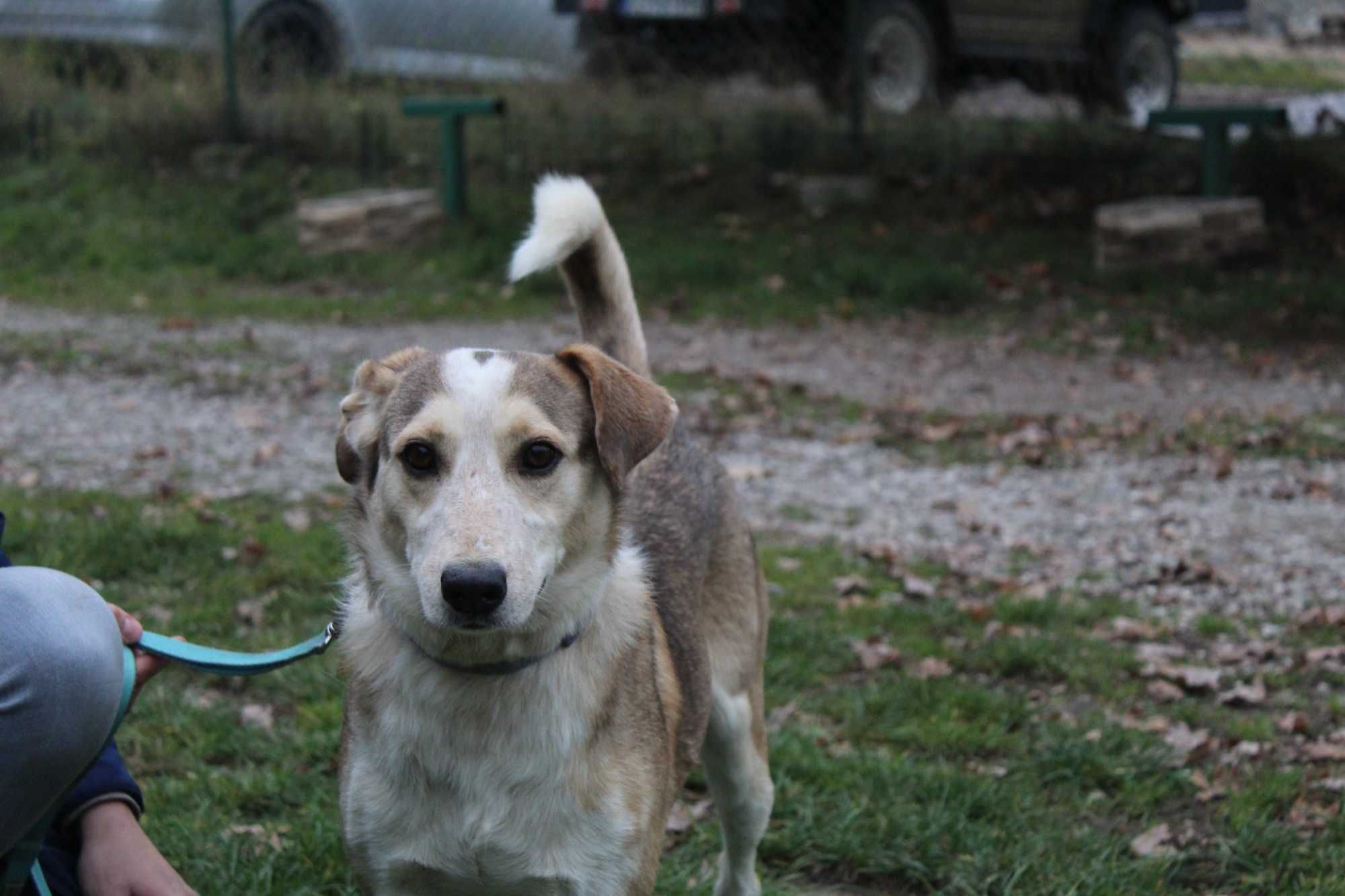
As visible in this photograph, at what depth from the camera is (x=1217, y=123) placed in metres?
9.94

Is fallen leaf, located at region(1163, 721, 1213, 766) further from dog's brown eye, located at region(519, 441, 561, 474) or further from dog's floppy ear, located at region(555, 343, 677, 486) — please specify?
dog's brown eye, located at region(519, 441, 561, 474)

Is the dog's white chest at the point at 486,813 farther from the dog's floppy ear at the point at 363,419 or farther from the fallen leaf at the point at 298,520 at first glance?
the fallen leaf at the point at 298,520

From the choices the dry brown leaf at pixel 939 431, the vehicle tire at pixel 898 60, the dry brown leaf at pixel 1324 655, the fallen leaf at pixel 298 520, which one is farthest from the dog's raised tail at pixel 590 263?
the vehicle tire at pixel 898 60

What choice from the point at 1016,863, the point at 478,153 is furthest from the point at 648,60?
the point at 1016,863

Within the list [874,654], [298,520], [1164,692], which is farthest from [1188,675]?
[298,520]

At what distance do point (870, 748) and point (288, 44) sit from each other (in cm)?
995

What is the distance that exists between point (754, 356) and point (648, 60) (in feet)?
12.7

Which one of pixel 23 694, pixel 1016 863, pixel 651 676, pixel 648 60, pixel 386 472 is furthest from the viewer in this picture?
pixel 648 60

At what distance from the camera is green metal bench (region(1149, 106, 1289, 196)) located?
9805mm

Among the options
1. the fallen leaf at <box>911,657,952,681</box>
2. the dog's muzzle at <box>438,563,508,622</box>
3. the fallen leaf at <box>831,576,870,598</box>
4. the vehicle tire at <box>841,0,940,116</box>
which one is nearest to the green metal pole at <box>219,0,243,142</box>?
the vehicle tire at <box>841,0,940,116</box>

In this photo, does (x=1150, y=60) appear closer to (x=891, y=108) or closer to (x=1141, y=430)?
(x=891, y=108)

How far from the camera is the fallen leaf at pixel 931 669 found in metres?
4.61

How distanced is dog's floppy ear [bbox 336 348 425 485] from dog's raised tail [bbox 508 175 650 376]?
564 millimetres

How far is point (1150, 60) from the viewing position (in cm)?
1237
